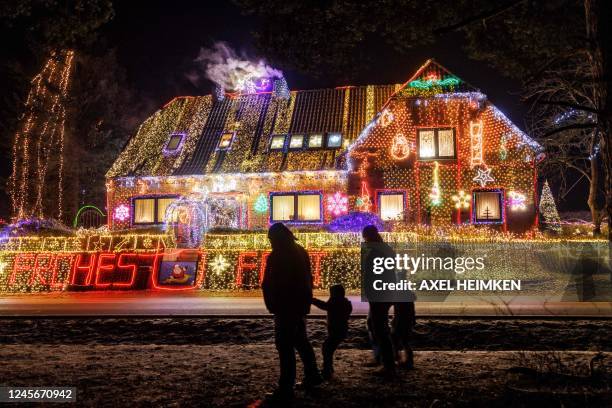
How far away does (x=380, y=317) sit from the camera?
7109 mm

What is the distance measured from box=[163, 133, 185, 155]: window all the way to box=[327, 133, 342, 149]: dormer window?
8089mm

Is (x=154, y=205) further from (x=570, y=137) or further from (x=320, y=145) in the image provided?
(x=570, y=137)

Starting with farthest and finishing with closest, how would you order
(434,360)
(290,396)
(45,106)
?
(45,106), (434,360), (290,396)

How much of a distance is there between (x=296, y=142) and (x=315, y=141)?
98 centimetres

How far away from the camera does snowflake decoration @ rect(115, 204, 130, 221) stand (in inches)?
1156

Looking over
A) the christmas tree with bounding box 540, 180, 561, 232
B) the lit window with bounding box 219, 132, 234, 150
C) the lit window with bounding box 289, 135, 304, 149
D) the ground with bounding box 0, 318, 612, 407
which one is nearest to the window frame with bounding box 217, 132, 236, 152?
the lit window with bounding box 219, 132, 234, 150

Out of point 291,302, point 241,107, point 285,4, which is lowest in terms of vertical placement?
point 291,302

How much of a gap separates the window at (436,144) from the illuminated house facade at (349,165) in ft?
0.16

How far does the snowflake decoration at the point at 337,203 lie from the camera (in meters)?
26.7

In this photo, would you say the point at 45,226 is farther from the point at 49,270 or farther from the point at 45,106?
the point at 45,106

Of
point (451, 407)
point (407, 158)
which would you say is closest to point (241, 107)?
point (407, 158)

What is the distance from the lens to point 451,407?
5492 millimetres

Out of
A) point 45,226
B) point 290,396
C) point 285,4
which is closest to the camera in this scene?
point 290,396

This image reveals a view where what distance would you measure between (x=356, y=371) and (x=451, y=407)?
6.38 ft
